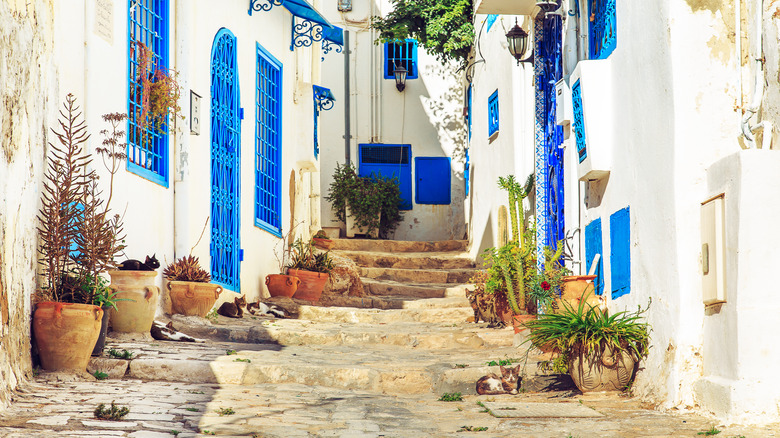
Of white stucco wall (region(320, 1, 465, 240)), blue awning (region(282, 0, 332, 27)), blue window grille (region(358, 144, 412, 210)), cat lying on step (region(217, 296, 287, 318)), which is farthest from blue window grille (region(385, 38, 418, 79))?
cat lying on step (region(217, 296, 287, 318))

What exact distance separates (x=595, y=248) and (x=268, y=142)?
6.22 meters

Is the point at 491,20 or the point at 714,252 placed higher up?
the point at 491,20

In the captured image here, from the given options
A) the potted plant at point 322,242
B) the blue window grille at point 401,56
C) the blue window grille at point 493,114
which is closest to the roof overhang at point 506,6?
the blue window grille at point 493,114

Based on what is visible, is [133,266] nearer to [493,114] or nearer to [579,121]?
[579,121]

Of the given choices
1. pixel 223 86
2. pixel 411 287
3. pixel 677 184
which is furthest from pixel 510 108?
pixel 677 184

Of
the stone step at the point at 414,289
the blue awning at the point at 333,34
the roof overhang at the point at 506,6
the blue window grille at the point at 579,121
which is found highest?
the blue awning at the point at 333,34

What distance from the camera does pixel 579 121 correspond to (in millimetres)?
7277

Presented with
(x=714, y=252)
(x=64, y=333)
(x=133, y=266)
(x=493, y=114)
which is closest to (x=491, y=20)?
(x=493, y=114)

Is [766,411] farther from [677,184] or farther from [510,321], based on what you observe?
[510,321]

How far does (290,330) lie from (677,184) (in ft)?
15.3

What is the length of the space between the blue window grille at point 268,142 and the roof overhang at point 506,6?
11.9ft

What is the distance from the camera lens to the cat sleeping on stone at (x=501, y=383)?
661cm

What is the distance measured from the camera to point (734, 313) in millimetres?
4777

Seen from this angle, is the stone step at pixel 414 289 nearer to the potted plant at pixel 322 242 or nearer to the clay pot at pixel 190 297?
the potted plant at pixel 322 242
